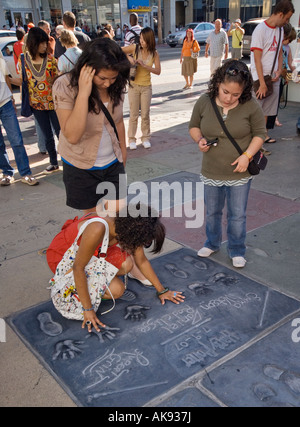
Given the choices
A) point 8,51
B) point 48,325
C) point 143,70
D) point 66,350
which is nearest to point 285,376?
point 66,350

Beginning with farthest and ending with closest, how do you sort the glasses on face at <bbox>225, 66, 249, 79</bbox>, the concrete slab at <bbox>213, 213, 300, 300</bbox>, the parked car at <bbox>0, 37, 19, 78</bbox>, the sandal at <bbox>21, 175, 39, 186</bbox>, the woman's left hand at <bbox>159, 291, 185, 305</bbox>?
the parked car at <bbox>0, 37, 19, 78</bbox> < the sandal at <bbox>21, 175, 39, 186</bbox> < the concrete slab at <bbox>213, 213, 300, 300</bbox> < the woman's left hand at <bbox>159, 291, 185, 305</bbox> < the glasses on face at <bbox>225, 66, 249, 79</bbox>

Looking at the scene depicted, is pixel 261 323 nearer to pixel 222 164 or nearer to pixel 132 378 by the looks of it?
pixel 132 378

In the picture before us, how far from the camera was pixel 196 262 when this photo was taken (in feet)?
11.0

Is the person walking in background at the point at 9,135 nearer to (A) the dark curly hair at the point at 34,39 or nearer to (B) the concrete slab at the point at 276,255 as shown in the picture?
(A) the dark curly hair at the point at 34,39

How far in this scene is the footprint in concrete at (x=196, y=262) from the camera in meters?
3.27

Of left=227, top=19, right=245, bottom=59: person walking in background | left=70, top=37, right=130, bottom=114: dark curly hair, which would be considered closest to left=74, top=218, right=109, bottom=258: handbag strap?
left=70, top=37, right=130, bottom=114: dark curly hair

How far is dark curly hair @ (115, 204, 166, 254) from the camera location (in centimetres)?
242

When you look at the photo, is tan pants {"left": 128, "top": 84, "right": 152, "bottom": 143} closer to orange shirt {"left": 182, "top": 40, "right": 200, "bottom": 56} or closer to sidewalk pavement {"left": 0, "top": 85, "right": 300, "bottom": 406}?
sidewalk pavement {"left": 0, "top": 85, "right": 300, "bottom": 406}

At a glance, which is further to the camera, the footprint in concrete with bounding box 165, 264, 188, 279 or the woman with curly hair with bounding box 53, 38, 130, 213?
the footprint in concrete with bounding box 165, 264, 188, 279

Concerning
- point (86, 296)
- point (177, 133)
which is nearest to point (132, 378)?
point (86, 296)

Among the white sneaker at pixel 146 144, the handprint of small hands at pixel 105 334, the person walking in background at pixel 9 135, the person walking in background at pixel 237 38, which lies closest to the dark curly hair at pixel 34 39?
the person walking in background at pixel 9 135

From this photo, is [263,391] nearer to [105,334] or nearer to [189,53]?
[105,334]

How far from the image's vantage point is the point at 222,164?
9.87ft

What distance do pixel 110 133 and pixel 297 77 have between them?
227 inches
